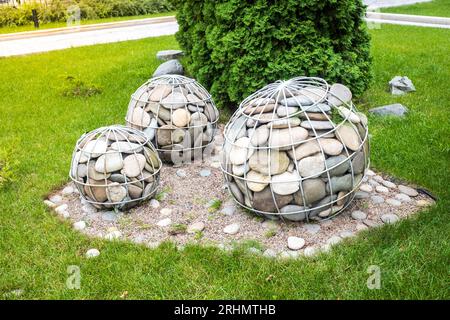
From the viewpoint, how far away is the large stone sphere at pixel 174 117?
5.23m

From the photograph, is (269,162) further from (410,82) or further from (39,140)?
(410,82)

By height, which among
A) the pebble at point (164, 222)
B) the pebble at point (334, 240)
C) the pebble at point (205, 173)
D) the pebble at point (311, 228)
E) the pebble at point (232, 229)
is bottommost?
the pebble at point (205, 173)

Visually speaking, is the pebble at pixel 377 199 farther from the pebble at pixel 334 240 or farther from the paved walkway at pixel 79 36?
the paved walkway at pixel 79 36

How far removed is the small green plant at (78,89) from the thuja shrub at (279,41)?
2.69m

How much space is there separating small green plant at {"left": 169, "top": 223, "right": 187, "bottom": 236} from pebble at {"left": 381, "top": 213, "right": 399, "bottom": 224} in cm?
184

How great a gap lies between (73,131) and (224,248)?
3712 mm

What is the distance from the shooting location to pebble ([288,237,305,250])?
12.4 feet

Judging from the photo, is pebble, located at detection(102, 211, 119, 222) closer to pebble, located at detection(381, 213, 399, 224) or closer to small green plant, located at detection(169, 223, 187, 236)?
small green plant, located at detection(169, 223, 187, 236)

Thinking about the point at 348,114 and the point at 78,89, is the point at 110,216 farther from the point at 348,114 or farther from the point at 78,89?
the point at 78,89

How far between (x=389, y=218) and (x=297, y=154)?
1117 mm

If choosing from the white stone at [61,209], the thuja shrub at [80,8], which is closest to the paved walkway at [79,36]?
the thuja shrub at [80,8]

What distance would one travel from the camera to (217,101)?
6953mm

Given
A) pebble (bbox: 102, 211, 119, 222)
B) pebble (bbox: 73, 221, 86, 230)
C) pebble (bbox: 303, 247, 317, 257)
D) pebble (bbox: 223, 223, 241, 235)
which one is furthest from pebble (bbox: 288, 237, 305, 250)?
pebble (bbox: 73, 221, 86, 230)
